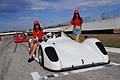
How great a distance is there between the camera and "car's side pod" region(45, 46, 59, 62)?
24.5 feet

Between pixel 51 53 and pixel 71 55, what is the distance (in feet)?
2.04

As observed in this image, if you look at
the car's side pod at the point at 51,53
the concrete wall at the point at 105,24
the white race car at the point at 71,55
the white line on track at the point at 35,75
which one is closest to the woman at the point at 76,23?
the white race car at the point at 71,55

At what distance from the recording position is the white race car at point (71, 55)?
24.3 feet

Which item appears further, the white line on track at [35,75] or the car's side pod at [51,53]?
the car's side pod at [51,53]

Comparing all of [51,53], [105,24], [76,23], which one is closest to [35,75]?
[51,53]

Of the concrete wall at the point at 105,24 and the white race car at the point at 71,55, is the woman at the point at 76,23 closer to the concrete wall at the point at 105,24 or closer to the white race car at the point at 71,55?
the white race car at the point at 71,55

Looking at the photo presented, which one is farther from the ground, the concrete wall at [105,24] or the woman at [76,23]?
the woman at [76,23]

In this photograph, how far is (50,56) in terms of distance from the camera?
760 cm

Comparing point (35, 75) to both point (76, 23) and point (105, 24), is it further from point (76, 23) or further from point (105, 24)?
point (105, 24)

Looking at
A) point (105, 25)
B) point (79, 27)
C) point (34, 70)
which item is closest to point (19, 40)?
point (105, 25)

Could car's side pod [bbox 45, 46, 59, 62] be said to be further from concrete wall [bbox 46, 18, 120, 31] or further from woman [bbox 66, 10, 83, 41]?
concrete wall [bbox 46, 18, 120, 31]

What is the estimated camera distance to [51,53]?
A: 770 centimetres

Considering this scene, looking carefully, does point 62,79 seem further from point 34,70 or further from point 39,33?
point 39,33

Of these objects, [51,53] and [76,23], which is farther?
[76,23]
